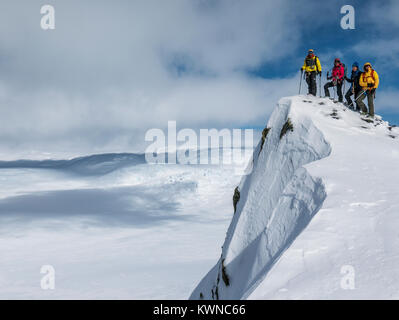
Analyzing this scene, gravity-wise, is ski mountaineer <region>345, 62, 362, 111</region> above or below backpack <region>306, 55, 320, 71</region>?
below

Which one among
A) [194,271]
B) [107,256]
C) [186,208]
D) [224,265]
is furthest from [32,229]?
[224,265]

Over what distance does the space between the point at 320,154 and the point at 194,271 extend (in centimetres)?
5133

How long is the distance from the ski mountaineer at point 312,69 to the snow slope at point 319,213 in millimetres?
1912

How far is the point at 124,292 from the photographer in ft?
148

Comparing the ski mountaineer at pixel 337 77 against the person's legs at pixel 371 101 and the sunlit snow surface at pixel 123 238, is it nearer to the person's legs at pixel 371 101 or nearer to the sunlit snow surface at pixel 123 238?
the person's legs at pixel 371 101

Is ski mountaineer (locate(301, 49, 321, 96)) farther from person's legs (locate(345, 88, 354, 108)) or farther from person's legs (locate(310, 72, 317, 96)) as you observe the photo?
person's legs (locate(345, 88, 354, 108))

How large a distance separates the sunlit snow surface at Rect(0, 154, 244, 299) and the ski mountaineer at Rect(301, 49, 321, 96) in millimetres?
38427

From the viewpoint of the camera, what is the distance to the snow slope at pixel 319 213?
335 cm

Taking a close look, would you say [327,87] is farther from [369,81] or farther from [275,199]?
[275,199]

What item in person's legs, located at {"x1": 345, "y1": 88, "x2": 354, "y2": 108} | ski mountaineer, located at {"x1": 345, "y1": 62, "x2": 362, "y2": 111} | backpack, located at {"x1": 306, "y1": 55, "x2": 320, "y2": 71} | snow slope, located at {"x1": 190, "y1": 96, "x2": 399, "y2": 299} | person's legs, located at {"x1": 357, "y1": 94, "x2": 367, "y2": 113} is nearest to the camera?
snow slope, located at {"x1": 190, "y1": 96, "x2": 399, "y2": 299}

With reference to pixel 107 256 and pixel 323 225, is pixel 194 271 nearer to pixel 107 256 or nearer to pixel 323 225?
pixel 107 256

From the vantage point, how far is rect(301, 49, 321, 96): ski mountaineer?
13.1 m

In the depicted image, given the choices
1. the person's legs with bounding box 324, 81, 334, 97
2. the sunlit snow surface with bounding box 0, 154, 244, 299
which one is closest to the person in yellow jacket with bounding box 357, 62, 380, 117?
the person's legs with bounding box 324, 81, 334, 97

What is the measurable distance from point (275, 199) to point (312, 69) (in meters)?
8.45
